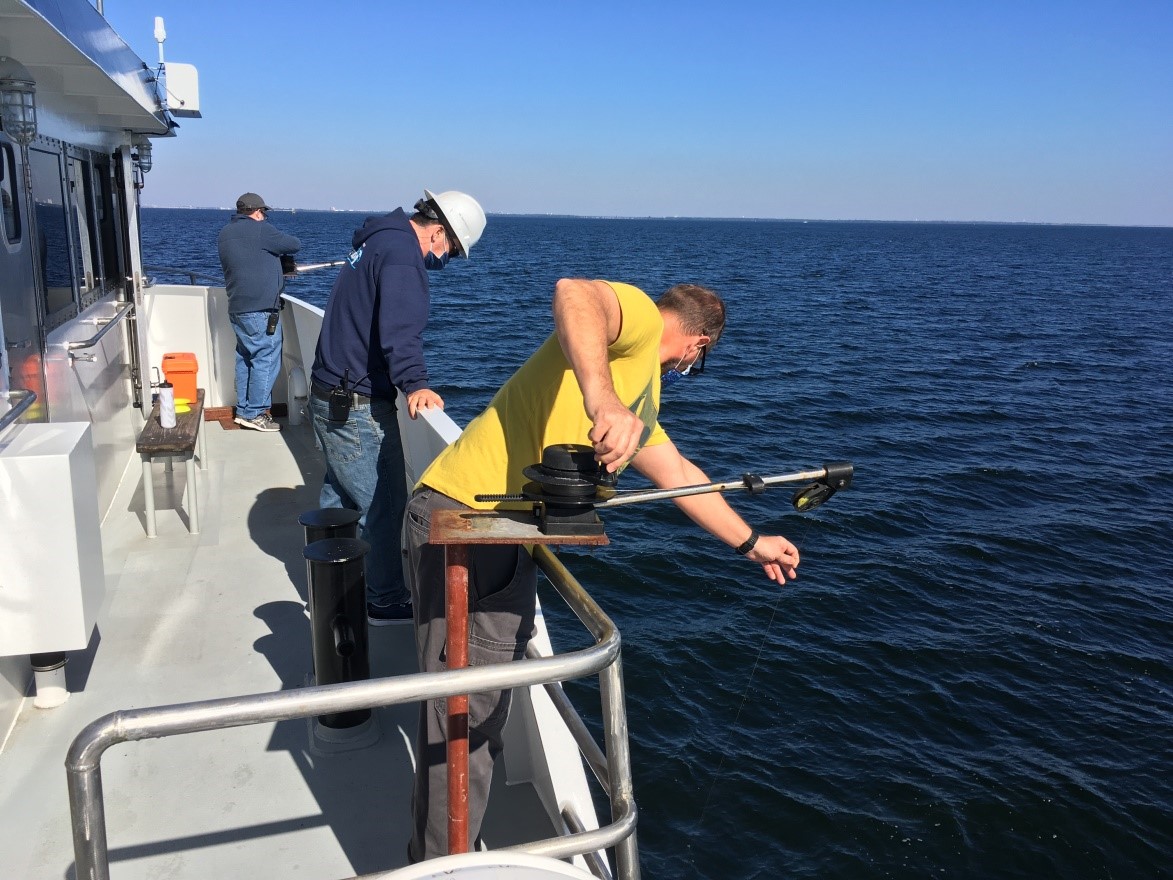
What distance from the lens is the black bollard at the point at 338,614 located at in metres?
3.38

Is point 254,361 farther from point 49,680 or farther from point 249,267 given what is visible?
point 49,680

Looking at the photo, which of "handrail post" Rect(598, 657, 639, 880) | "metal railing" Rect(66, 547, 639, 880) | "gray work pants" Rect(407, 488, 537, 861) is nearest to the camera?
"metal railing" Rect(66, 547, 639, 880)

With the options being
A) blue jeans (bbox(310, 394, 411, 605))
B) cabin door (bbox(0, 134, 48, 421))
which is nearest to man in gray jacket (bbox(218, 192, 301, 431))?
cabin door (bbox(0, 134, 48, 421))

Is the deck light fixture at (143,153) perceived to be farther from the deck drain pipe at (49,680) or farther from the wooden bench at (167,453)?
the deck drain pipe at (49,680)

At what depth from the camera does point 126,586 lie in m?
4.66

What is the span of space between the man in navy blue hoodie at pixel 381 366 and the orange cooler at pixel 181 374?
3.36 m

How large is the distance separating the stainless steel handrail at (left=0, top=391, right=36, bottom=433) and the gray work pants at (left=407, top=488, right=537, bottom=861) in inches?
59.4

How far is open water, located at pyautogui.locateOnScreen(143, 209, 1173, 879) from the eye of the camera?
7348 millimetres

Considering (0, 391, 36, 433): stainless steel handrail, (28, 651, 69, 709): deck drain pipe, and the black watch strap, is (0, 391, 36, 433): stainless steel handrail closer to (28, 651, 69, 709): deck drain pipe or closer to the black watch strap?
(28, 651, 69, 709): deck drain pipe

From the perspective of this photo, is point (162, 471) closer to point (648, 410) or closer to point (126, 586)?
point (126, 586)

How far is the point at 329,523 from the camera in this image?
3.81 meters

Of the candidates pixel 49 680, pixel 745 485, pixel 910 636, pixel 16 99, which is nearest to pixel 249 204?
pixel 16 99

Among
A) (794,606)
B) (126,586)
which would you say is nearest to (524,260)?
(794,606)

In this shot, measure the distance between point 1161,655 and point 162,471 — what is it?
33.3ft
